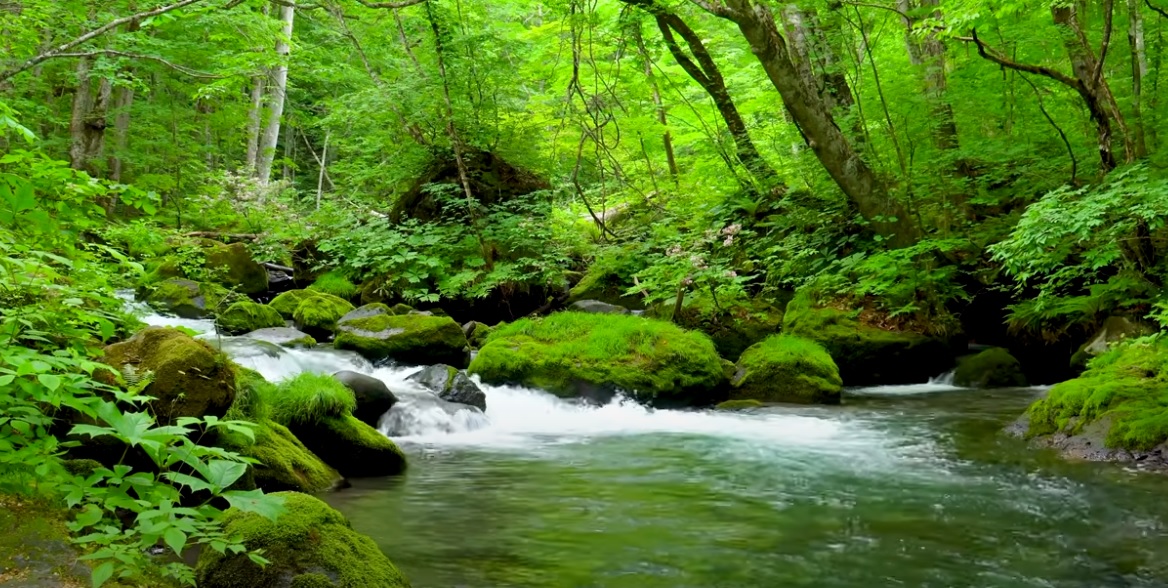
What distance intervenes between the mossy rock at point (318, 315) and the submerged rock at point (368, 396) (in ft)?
15.6

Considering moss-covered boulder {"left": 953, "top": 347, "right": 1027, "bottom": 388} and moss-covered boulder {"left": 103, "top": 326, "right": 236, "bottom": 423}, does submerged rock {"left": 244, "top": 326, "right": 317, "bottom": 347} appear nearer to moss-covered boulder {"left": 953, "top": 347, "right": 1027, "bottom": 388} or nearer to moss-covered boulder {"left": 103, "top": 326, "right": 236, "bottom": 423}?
moss-covered boulder {"left": 103, "top": 326, "right": 236, "bottom": 423}

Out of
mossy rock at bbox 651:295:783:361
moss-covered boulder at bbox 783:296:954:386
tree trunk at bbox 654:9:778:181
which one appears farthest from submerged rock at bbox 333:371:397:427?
tree trunk at bbox 654:9:778:181

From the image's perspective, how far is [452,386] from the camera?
8.82m

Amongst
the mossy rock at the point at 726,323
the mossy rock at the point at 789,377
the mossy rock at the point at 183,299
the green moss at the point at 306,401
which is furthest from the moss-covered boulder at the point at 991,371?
the mossy rock at the point at 183,299

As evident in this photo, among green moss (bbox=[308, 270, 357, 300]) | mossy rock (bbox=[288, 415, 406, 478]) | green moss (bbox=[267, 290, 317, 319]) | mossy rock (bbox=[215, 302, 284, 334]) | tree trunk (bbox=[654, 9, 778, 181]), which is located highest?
tree trunk (bbox=[654, 9, 778, 181])

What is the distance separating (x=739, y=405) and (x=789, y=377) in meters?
0.83

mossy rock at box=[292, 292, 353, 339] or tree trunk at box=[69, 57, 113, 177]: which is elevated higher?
tree trunk at box=[69, 57, 113, 177]

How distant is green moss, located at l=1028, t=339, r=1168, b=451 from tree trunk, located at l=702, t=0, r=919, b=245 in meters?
3.79

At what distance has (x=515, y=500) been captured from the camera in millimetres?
5516

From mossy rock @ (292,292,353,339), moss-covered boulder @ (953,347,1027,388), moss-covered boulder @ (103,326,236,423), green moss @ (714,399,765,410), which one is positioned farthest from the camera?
mossy rock @ (292,292,353,339)

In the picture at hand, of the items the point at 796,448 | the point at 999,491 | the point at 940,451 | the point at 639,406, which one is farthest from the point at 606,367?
the point at 999,491

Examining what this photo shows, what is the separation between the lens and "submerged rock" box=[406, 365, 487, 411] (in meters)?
8.73

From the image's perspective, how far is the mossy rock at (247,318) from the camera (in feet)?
37.5

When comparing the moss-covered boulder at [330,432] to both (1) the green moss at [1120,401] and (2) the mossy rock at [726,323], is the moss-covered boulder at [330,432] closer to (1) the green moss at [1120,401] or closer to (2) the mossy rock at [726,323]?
(1) the green moss at [1120,401]
